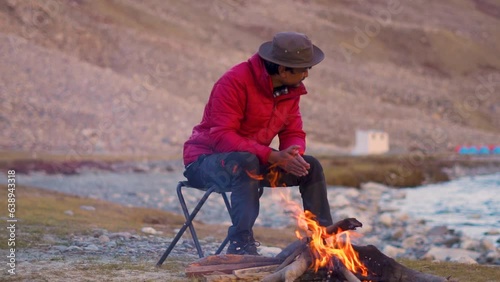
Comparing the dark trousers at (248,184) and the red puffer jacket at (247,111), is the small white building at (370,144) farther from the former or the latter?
the dark trousers at (248,184)

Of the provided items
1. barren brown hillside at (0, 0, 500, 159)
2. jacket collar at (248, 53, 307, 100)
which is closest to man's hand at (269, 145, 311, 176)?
jacket collar at (248, 53, 307, 100)

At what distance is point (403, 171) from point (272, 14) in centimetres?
5529

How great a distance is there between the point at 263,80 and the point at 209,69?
163 ft

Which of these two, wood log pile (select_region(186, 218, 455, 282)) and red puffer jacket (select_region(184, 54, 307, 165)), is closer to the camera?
wood log pile (select_region(186, 218, 455, 282))

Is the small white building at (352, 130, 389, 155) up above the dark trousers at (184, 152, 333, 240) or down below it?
below

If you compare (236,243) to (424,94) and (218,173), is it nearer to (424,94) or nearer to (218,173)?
(218,173)

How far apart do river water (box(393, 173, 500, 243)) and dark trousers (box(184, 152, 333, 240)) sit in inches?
383

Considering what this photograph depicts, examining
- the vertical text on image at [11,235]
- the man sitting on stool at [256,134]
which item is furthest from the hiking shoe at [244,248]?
the vertical text on image at [11,235]

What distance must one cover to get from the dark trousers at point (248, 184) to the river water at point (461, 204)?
31.9ft

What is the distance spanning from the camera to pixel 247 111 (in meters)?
6.43

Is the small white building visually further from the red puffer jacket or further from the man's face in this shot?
the man's face

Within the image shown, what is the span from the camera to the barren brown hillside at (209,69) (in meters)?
36.7

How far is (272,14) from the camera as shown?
82.6 metres

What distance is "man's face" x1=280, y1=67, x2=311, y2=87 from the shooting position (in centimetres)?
618
